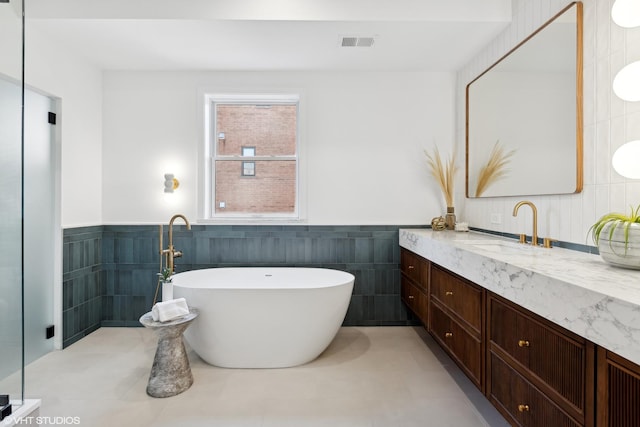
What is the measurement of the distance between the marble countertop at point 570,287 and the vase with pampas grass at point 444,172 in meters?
1.26

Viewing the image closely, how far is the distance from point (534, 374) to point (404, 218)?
6.77ft

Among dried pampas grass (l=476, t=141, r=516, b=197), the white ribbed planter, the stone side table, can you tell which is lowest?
the stone side table

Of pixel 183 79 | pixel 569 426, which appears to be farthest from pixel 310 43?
pixel 569 426

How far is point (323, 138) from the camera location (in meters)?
3.27

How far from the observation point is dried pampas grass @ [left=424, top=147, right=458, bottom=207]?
321 cm

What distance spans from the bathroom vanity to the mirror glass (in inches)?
18.4

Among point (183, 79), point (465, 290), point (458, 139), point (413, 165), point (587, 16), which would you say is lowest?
point (465, 290)

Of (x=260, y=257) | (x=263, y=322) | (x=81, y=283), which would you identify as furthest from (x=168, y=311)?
(x=81, y=283)

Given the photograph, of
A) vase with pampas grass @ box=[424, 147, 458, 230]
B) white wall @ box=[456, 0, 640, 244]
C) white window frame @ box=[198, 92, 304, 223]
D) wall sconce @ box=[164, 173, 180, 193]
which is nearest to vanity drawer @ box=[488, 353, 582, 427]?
white wall @ box=[456, 0, 640, 244]

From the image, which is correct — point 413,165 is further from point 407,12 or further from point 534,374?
point 534,374

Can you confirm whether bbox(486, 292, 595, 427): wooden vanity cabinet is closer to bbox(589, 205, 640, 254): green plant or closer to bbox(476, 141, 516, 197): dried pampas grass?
bbox(589, 205, 640, 254): green plant

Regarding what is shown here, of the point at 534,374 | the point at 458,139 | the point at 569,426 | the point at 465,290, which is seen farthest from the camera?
the point at 458,139

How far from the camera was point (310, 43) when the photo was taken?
2.67 m

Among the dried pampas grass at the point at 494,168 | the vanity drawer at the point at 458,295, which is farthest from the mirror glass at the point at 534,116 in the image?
the vanity drawer at the point at 458,295
